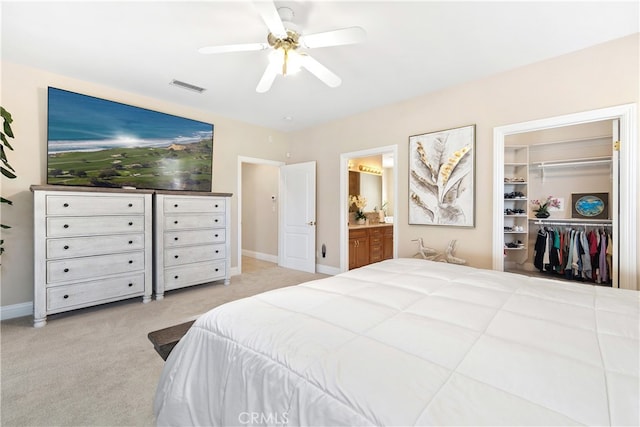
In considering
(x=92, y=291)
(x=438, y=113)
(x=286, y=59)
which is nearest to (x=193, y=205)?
(x=92, y=291)

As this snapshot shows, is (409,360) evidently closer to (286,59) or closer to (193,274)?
(286,59)

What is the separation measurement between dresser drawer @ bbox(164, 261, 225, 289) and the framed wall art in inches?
217

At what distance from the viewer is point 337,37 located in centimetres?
192

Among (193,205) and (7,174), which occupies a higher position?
(7,174)

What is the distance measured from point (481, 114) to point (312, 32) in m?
2.13

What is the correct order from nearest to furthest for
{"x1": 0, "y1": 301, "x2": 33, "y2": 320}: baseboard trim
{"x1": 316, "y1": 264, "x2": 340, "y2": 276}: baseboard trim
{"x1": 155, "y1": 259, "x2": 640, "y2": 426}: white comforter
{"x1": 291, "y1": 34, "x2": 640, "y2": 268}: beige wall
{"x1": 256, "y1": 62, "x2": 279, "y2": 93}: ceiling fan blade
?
{"x1": 155, "y1": 259, "x2": 640, "y2": 426}: white comforter → {"x1": 256, "y1": 62, "x2": 279, "y2": 93}: ceiling fan blade → {"x1": 291, "y1": 34, "x2": 640, "y2": 268}: beige wall → {"x1": 0, "y1": 301, "x2": 33, "y2": 320}: baseboard trim → {"x1": 316, "y1": 264, "x2": 340, "y2": 276}: baseboard trim

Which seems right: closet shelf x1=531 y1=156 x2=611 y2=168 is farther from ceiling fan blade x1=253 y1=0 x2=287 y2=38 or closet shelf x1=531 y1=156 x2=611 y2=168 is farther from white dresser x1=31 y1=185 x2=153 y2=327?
white dresser x1=31 y1=185 x2=153 y2=327

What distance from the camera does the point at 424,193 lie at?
11.8ft

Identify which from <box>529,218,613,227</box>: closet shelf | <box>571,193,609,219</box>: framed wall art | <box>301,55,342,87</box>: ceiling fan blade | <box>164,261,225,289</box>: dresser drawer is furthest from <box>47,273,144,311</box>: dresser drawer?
<box>571,193,609,219</box>: framed wall art

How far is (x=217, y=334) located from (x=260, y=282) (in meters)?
3.20

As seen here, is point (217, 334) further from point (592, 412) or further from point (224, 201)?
point (224, 201)

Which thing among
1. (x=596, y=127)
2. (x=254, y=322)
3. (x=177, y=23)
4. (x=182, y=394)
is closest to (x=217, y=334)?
(x=254, y=322)

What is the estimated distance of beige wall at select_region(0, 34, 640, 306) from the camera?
2533 millimetres

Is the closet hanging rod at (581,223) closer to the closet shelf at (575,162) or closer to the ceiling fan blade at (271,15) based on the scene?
the closet shelf at (575,162)
